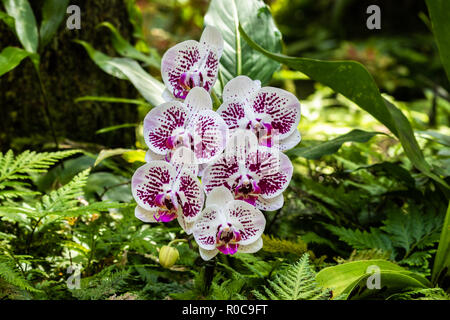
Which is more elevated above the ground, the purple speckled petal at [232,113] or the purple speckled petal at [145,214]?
the purple speckled petal at [232,113]

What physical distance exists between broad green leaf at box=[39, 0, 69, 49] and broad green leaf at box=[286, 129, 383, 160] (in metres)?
0.66

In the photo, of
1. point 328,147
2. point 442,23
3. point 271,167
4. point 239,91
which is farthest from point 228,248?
point 442,23

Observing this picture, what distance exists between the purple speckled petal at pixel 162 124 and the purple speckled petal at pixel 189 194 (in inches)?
2.3

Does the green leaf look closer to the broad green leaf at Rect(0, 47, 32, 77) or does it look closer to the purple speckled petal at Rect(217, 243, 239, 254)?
the broad green leaf at Rect(0, 47, 32, 77)

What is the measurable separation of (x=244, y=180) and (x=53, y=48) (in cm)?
82

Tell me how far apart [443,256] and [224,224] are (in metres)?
0.38

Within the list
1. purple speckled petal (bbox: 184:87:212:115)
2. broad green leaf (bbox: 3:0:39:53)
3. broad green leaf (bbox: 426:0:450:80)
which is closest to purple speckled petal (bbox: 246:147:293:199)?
purple speckled petal (bbox: 184:87:212:115)

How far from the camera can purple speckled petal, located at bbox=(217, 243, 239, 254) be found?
0.59 m

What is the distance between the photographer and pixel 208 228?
1.94 feet

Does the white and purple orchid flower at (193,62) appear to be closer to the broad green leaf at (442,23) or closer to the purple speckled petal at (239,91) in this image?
the purple speckled petal at (239,91)

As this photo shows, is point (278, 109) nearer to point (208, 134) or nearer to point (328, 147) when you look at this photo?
point (208, 134)

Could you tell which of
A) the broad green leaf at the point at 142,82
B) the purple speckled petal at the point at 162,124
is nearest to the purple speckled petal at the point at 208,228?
the purple speckled petal at the point at 162,124

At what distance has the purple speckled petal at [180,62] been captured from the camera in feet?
2.14

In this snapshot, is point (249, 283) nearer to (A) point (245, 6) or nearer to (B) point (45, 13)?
(A) point (245, 6)
